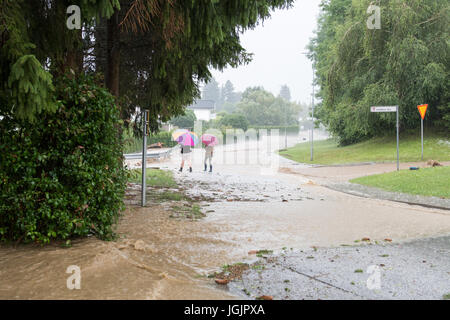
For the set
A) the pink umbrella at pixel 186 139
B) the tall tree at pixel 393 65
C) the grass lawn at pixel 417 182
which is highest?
the tall tree at pixel 393 65

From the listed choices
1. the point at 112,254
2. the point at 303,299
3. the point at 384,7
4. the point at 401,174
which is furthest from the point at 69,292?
the point at 384,7

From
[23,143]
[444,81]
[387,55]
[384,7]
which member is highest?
[384,7]

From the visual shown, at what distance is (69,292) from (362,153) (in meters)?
29.8

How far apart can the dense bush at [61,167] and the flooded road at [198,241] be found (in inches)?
12.8

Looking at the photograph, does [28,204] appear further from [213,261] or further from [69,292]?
[213,261]

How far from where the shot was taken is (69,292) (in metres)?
3.86

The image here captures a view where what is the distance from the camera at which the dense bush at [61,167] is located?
4777 millimetres

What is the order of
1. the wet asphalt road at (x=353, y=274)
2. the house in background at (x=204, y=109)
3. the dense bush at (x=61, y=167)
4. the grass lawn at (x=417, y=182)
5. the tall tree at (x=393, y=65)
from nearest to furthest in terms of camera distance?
the wet asphalt road at (x=353, y=274)
the dense bush at (x=61, y=167)
the grass lawn at (x=417, y=182)
the tall tree at (x=393, y=65)
the house in background at (x=204, y=109)

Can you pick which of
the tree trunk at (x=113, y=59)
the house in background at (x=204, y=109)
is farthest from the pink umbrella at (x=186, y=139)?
the house in background at (x=204, y=109)

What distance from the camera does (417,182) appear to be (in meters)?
13.9

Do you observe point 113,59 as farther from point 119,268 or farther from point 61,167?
point 119,268

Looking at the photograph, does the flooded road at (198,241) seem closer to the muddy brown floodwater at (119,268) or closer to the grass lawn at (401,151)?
the muddy brown floodwater at (119,268)

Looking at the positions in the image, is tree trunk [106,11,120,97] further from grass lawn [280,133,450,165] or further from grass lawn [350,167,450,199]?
grass lawn [280,133,450,165]

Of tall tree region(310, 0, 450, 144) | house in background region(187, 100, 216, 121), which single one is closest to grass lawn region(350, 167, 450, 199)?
tall tree region(310, 0, 450, 144)
